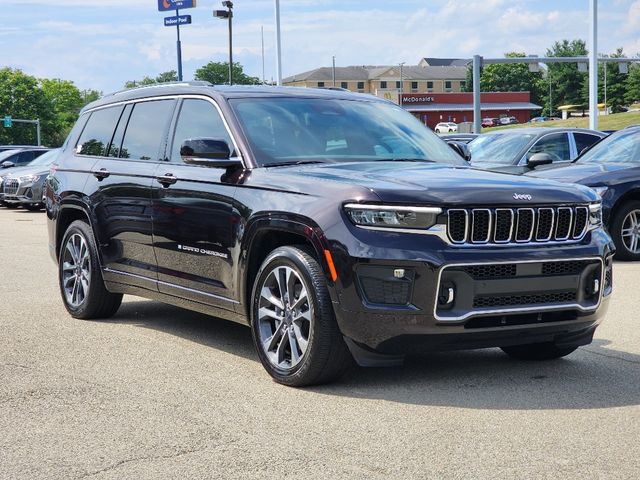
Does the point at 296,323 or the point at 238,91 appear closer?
the point at 296,323

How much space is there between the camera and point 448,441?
4.86m

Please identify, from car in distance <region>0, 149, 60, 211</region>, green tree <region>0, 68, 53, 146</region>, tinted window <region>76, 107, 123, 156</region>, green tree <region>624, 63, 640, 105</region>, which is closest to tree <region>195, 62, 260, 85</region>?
green tree <region>0, 68, 53, 146</region>

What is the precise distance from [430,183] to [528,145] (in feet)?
35.6

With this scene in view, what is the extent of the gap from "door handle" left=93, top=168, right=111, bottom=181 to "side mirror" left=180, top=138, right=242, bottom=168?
1.71 m

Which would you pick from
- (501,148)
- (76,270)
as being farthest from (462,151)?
(501,148)

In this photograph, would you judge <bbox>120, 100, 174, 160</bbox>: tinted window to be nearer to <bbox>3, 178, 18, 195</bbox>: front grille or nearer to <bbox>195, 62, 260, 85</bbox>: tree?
<bbox>3, 178, 18, 195</bbox>: front grille

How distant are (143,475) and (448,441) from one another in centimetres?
140

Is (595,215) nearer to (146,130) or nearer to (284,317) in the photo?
(284,317)

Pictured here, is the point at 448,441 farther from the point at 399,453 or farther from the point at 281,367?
the point at 281,367

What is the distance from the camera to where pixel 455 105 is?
12888 cm

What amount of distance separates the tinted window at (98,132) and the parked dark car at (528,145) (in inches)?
323

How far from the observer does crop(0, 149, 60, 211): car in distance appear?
26266 millimetres

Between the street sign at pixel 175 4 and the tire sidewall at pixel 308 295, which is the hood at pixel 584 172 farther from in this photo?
the street sign at pixel 175 4

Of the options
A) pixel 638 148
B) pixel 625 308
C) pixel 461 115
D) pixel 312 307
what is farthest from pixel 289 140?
pixel 461 115
